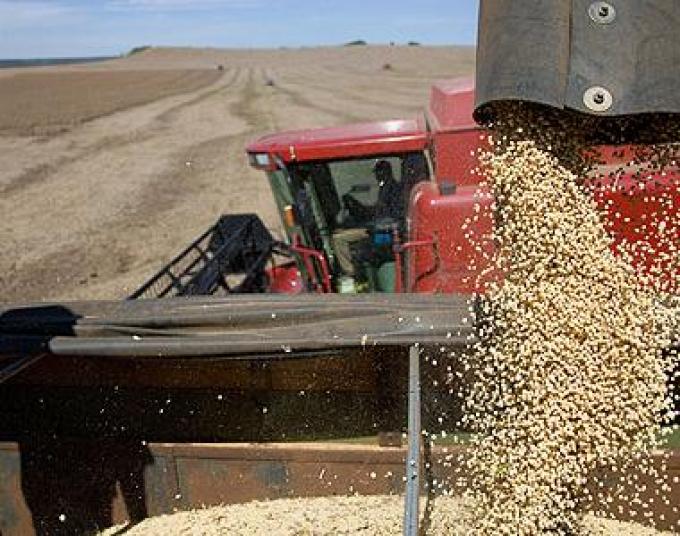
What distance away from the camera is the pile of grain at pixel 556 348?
103 inches

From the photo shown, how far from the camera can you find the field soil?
991cm

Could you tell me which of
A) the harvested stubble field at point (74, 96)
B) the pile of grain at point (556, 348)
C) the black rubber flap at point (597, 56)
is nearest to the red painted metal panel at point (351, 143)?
the pile of grain at point (556, 348)

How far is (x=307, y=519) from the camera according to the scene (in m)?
3.29

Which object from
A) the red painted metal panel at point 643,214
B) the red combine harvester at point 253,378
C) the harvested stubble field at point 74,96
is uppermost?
the red painted metal panel at point 643,214

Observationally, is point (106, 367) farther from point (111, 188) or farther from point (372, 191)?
point (111, 188)

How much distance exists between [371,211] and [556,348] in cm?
206

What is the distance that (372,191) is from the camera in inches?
177

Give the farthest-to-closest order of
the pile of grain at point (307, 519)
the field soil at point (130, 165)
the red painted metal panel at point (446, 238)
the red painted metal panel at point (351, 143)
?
the field soil at point (130, 165)
the red painted metal panel at point (351, 143)
the red painted metal panel at point (446, 238)
the pile of grain at point (307, 519)

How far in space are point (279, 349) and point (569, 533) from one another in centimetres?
124

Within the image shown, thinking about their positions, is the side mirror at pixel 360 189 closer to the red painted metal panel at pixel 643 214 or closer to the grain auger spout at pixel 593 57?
the red painted metal panel at pixel 643 214

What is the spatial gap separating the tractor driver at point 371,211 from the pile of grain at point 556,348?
1.55m

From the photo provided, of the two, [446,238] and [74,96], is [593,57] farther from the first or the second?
[74,96]

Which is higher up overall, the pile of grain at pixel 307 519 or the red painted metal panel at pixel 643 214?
the red painted metal panel at pixel 643 214

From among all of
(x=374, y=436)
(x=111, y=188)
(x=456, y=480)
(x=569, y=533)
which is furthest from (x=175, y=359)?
(x=111, y=188)
